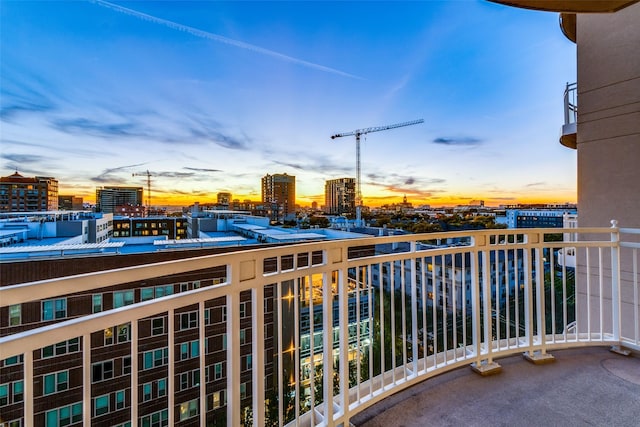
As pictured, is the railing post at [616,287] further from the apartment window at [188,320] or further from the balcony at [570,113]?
the apartment window at [188,320]

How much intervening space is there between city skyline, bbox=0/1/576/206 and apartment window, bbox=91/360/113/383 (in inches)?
425

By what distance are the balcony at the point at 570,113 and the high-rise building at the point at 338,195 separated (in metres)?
22.0

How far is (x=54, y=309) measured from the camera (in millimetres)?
11547

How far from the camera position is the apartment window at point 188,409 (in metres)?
12.7

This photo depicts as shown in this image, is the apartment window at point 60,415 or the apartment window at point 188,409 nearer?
the apartment window at point 60,415

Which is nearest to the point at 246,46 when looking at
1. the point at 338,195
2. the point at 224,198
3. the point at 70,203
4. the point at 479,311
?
the point at 479,311

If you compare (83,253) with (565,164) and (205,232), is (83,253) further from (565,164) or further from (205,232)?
(565,164)

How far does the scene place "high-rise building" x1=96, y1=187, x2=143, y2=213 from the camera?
36819 millimetres

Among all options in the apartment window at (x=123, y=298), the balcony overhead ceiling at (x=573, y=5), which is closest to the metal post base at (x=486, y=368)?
the balcony overhead ceiling at (x=573, y=5)

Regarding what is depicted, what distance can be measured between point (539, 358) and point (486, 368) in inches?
22.7

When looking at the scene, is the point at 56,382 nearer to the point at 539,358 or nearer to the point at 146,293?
the point at 146,293

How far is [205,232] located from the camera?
25.4 meters

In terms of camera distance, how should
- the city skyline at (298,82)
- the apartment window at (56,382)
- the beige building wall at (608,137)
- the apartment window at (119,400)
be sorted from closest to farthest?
the beige building wall at (608,137) < the city skyline at (298,82) < the apartment window at (56,382) < the apartment window at (119,400)

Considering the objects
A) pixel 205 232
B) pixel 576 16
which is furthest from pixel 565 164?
pixel 205 232
